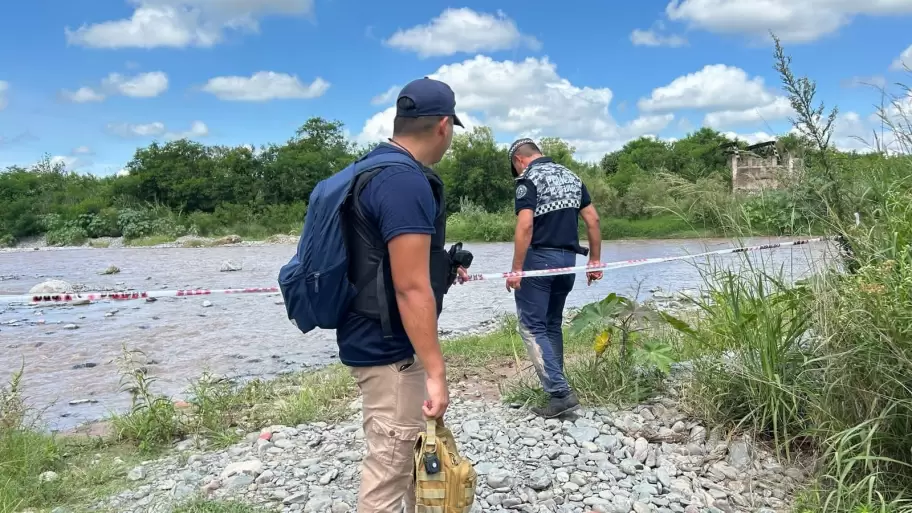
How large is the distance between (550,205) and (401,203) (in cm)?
248

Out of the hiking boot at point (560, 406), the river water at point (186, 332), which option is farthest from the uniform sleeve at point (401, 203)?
the river water at point (186, 332)

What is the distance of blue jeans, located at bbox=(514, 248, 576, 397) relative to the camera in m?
4.38

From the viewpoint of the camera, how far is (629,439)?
155 inches

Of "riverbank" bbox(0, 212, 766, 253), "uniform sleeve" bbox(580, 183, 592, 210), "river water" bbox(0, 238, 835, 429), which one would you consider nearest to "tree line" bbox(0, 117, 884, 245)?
"riverbank" bbox(0, 212, 766, 253)

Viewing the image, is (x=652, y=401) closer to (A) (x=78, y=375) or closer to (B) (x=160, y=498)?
(B) (x=160, y=498)

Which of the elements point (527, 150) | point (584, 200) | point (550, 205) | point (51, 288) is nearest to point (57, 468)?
point (550, 205)

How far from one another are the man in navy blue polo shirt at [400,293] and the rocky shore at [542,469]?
3.60 feet

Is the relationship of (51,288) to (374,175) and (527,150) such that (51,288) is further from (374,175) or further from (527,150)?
(374,175)

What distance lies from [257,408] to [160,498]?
1819 mm

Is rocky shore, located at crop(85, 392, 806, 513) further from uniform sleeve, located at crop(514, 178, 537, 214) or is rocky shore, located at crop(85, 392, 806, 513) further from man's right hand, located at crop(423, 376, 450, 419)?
uniform sleeve, located at crop(514, 178, 537, 214)

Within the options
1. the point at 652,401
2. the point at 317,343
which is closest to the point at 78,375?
the point at 317,343

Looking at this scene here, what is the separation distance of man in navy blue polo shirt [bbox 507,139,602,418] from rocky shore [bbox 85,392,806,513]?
1.19 ft

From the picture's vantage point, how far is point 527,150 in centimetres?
479

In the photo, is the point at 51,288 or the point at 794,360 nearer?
the point at 794,360
